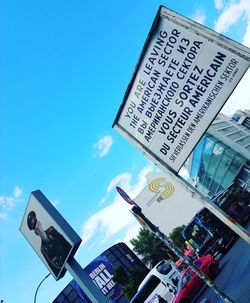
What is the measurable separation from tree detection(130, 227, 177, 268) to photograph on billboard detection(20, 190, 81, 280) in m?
33.9

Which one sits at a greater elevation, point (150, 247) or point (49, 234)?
point (150, 247)

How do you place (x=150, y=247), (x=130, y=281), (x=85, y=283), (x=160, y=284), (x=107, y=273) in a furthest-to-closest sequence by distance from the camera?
(x=107, y=273), (x=150, y=247), (x=130, y=281), (x=160, y=284), (x=85, y=283)

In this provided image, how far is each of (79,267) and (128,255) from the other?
4973 centimetres

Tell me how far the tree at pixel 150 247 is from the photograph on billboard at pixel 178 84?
35.9m

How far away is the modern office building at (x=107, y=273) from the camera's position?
149 ft

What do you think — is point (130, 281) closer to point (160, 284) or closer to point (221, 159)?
point (160, 284)

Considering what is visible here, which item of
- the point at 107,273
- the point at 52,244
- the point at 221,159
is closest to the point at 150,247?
the point at 107,273

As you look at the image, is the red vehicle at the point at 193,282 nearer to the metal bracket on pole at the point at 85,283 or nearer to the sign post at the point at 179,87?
the metal bracket on pole at the point at 85,283

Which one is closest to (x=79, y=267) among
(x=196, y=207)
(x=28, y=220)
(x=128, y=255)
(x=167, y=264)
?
(x=28, y=220)

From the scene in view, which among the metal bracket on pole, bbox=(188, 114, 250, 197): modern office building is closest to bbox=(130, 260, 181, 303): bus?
the metal bracket on pole

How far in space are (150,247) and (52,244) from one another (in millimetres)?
34611

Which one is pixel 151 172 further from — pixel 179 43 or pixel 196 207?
pixel 179 43

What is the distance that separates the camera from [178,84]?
4910mm

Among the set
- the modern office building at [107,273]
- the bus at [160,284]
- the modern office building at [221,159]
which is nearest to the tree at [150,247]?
the modern office building at [107,273]
